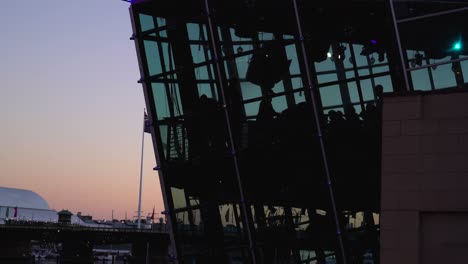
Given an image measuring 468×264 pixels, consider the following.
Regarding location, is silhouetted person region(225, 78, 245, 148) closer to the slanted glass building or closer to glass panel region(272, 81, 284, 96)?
the slanted glass building

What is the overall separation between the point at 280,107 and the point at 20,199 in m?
133

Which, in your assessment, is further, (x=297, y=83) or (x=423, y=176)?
(x=297, y=83)

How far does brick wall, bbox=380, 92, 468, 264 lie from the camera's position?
1467 cm

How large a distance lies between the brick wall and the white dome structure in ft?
433

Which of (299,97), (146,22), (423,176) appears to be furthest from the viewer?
(146,22)

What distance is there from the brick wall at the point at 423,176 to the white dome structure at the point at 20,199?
132058 millimetres

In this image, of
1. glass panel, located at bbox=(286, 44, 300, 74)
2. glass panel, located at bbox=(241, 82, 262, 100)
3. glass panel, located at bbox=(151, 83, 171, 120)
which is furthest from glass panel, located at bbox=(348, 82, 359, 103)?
glass panel, located at bbox=(151, 83, 171, 120)

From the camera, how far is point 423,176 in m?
15.0

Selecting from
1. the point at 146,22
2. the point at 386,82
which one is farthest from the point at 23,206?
the point at 386,82

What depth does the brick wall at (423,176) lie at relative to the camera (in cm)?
1467

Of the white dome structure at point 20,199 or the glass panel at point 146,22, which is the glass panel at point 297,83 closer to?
the glass panel at point 146,22

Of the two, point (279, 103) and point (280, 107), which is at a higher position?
point (279, 103)

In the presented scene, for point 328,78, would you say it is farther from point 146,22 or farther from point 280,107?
point 146,22

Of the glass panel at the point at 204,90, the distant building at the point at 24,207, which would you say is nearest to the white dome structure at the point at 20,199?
the distant building at the point at 24,207
